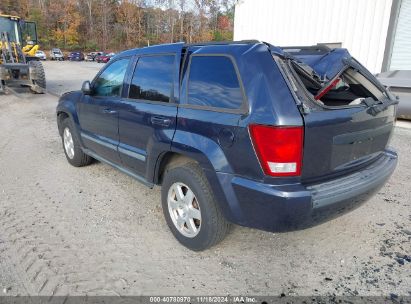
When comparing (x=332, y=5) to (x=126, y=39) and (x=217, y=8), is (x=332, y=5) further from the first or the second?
(x=126, y=39)

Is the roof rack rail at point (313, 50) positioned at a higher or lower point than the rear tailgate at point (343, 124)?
higher

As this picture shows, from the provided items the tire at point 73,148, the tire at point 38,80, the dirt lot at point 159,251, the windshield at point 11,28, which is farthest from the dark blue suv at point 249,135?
the windshield at point 11,28

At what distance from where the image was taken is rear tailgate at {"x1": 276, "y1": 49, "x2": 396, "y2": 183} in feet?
7.62

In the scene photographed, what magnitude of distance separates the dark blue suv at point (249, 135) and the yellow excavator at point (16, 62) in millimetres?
11297

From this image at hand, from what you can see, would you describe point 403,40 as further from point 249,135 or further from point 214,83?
point 249,135

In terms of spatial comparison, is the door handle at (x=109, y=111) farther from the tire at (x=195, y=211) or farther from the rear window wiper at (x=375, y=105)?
the rear window wiper at (x=375, y=105)

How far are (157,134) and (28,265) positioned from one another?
158 cm

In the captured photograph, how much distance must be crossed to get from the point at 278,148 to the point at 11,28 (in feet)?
52.4

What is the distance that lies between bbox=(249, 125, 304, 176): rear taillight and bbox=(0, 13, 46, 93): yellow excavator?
42.9 feet

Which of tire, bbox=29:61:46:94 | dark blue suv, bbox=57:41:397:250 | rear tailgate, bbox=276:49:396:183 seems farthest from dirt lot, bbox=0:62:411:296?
tire, bbox=29:61:46:94

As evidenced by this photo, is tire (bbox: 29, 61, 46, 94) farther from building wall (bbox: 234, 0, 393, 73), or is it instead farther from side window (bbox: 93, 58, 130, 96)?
side window (bbox: 93, 58, 130, 96)

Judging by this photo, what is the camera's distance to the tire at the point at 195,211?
2.65 meters

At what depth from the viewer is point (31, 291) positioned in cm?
243

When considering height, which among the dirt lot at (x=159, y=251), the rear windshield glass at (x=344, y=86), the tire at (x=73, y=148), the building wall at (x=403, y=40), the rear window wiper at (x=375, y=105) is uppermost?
the building wall at (x=403, y=40)
